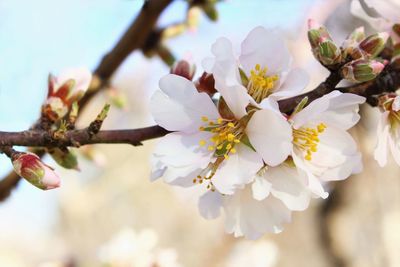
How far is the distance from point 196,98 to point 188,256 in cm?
328

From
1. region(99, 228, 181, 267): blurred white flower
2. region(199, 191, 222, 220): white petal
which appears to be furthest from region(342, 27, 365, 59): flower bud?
region(99, 228, 181, 267): blurred white flower

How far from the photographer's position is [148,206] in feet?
15.0

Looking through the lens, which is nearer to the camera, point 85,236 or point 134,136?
point 134,136

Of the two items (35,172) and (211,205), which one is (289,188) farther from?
(35,172)

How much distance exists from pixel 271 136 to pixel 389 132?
0.56ft

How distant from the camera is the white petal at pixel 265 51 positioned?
0.60 m

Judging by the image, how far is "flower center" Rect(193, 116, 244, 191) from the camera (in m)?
0.60

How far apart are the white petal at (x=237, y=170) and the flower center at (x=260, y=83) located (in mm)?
71

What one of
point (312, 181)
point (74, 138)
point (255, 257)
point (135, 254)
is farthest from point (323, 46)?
point (255, 257)

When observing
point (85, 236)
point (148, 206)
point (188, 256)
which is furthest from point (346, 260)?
point (85, 236)

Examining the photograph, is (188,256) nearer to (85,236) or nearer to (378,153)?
(85,236)

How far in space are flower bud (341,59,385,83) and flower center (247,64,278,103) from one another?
87 mm

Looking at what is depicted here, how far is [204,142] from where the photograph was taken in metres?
0.60

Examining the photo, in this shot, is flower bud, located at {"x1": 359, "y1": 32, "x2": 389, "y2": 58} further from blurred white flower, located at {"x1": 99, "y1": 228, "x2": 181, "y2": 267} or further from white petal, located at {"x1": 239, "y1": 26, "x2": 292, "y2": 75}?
blurred white flower, located at {"x1": 99, "y1": 228, "x2": 181, "y2": 267}
